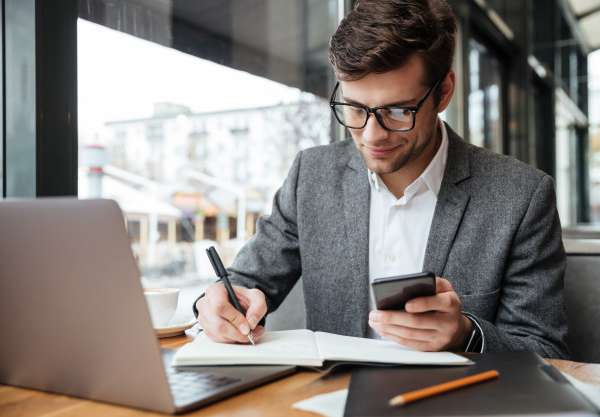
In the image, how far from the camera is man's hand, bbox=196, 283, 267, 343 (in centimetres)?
91

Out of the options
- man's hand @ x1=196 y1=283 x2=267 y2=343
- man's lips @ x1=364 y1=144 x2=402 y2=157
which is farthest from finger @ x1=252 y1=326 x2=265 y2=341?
man's lips @ x1=364 y1=144 x2=402 y2=157

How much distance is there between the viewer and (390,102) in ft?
3.84

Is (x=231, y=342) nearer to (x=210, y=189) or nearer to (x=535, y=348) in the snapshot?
(x=535, y=348)

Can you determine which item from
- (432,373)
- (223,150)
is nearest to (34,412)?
(432,373)

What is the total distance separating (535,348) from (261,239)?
0.66 meters

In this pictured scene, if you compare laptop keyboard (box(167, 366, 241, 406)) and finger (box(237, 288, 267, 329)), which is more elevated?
finger (box(237, 288, 267, 329))

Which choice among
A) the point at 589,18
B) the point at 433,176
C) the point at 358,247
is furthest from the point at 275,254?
the point at 589,18

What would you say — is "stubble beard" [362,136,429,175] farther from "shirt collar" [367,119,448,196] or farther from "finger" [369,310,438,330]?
"finger" [369,310,438,330]

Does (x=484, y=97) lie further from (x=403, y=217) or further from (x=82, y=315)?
(x=82, y=315)

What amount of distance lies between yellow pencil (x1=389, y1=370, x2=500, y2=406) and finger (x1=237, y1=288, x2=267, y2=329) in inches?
14.1

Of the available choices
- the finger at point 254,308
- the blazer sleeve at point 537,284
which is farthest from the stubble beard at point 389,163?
the finger at point 254,308

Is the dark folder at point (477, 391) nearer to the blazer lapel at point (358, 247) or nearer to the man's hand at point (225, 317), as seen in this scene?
the man's hand at point (225, 317)

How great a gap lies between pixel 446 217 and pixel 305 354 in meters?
0.56

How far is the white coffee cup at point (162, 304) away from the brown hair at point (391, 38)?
1.80ft
